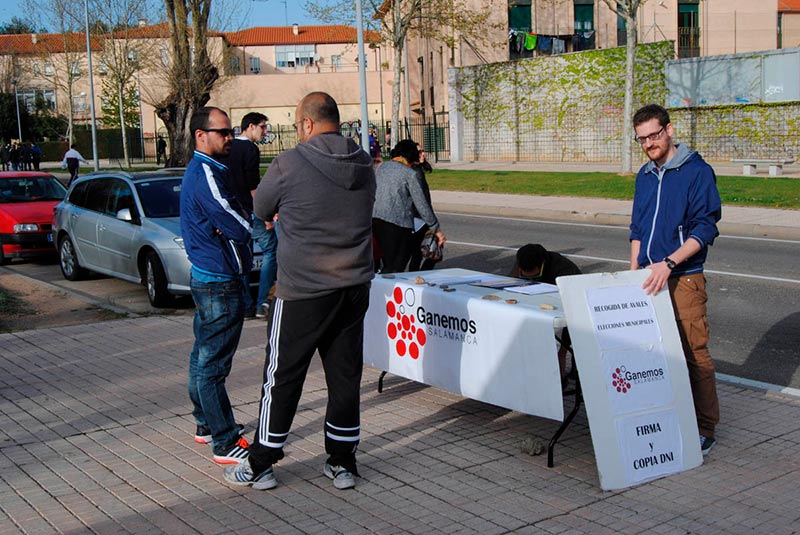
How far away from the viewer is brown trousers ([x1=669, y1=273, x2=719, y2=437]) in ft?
17.8

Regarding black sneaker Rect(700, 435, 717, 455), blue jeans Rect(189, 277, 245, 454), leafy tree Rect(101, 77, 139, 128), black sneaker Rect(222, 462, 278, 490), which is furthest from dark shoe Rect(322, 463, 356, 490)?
leafy tree Rect(101, 77, 139, 128)

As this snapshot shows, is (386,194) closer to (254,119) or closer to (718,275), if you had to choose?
(254,119)

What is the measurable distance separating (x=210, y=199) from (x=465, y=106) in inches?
1485

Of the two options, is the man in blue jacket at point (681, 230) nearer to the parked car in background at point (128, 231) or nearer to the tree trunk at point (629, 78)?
the parked car in background at point (128, 231)

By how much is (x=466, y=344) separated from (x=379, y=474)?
1000mm

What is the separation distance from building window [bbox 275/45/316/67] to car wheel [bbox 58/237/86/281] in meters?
79.2

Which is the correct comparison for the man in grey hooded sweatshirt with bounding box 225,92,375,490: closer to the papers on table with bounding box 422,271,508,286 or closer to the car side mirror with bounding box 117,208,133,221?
the papers on table with bounding box 422,271,508,286

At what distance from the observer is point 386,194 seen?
339 inches

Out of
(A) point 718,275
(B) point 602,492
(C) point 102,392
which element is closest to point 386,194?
(C) point 102,392

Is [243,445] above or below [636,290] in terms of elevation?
below

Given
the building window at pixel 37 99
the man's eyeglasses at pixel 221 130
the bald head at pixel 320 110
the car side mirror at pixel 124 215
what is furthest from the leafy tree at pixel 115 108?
the bald head at pixel 320 110

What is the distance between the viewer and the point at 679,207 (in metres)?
5.31

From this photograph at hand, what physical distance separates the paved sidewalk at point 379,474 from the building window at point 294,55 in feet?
283

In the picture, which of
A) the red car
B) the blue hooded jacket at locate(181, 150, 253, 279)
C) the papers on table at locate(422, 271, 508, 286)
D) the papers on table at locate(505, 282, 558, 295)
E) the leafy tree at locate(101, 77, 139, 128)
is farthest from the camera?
the leafy tree at locate(101, 77, 139, 128)
